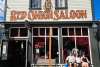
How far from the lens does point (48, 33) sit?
922 inches

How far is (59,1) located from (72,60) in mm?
5089

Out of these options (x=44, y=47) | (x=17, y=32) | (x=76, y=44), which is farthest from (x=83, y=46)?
(x=17, y=32)

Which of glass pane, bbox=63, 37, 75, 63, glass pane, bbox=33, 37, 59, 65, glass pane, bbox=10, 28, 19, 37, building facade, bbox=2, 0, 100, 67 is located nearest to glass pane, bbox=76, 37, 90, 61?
building facade, bbox=2, 0, 100, 67

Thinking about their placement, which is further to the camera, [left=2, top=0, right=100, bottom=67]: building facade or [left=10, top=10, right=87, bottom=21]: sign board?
[left=10, top=10, right=87, bottom=21]: sign board

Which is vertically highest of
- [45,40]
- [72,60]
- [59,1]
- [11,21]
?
[59,1]

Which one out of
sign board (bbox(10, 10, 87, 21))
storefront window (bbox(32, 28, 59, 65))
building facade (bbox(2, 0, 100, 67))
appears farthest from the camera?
sign board (bbox(10, 10, 87, 21))

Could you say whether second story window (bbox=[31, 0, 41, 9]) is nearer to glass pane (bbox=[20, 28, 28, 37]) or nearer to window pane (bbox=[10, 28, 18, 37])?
glass pane (bbox=[20, 28, 28, 37])

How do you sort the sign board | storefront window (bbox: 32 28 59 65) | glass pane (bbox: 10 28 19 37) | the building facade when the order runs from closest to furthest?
1. storefront window (bbox: 32 28 59 65)
2. the building facade
3. glass pane (bbox: 10 28 19 37)
4. the sign board

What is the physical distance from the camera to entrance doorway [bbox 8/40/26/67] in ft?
75.7

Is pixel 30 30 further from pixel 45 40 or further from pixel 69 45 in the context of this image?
pixel 69 45

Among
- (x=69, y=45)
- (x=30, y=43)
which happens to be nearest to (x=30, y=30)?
(x=30, y=43)

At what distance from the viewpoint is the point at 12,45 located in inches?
920

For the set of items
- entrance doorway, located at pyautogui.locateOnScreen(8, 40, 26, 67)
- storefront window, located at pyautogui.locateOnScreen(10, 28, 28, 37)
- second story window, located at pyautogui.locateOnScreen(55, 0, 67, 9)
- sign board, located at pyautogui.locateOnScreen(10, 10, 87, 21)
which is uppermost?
second story window, located at pyautogui.locateOnScreen(55, 0, 67, 9)

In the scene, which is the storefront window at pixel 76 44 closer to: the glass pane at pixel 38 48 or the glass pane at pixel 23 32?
the glass pane at pixel 38 48
